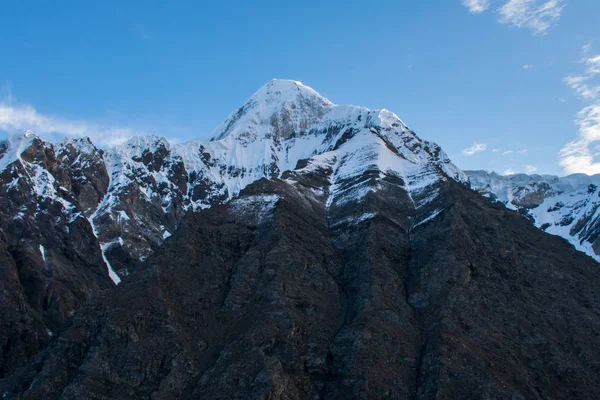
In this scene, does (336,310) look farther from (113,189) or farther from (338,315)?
(113,189)

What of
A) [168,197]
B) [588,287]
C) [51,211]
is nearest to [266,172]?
[168,197]

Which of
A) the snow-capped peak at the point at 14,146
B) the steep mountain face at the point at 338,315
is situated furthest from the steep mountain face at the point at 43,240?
the steep mountain face at the point at 338,315

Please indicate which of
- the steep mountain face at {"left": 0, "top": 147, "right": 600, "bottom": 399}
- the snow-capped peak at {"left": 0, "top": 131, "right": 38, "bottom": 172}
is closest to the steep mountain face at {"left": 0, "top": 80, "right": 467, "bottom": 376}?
the snow-capped peak at {"left": 0, "top": 131, "right": 38, "bottom": 172}

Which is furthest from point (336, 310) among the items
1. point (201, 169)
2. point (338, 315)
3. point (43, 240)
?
point (201, 169)

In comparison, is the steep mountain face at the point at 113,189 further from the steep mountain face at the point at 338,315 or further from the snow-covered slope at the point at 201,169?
the steep mountain face at the point at 338,315

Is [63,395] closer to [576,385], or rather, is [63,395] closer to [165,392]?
[165,392]
